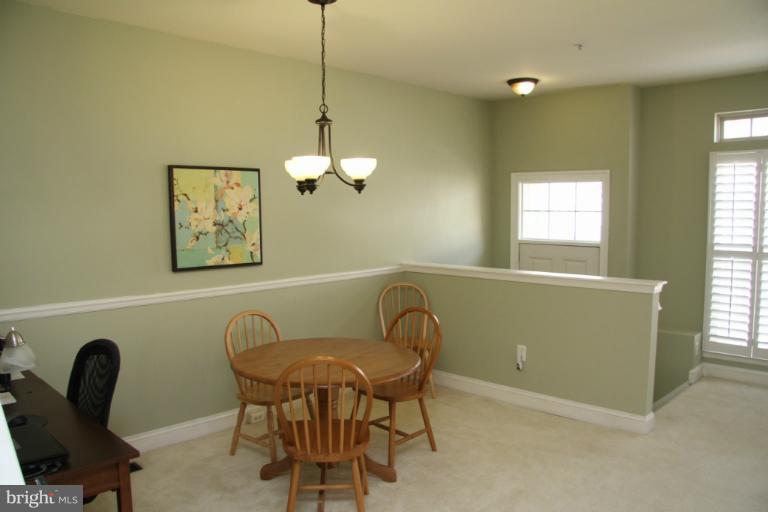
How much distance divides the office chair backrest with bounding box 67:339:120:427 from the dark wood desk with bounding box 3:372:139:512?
8cm

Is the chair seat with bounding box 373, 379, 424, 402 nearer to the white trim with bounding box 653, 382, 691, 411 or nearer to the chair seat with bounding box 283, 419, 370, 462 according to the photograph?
the chair seat with bounding box 283, 419, 370, 462

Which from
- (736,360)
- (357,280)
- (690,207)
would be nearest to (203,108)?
(357,280)

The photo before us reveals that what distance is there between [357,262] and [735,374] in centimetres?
342

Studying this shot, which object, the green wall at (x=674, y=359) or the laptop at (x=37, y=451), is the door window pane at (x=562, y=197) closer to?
the green wall at (x=674, y=359)

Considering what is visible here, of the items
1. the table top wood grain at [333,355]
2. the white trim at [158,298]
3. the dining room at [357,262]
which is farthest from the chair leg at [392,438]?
the white trim at [158,298]

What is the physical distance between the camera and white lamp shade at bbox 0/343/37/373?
234 cm

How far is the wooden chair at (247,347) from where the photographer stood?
3215 millimetres

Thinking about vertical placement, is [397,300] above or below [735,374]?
above

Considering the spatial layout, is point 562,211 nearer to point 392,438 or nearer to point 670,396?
point 670,396

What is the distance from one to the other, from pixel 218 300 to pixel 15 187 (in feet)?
4.40

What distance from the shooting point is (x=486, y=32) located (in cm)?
352

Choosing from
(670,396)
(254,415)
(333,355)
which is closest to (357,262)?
(254,415)

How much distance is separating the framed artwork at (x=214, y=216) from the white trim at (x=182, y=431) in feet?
3.33

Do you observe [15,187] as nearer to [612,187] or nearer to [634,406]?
[634,406]
